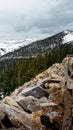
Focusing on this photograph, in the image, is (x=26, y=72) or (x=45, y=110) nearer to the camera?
(x=45, y=110)

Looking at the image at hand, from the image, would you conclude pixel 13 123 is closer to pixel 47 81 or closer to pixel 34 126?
pixel 34 126

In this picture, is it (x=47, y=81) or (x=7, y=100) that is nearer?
(x=7, y=100)

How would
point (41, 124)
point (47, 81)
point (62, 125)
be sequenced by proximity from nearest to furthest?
point (62, 125) → point (41, 124) → point (47, 81)

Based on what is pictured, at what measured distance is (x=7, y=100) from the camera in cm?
4650

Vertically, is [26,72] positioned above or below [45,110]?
below

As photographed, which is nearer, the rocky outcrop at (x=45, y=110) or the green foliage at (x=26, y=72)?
the rocky outcrop at (x=45, y=110)

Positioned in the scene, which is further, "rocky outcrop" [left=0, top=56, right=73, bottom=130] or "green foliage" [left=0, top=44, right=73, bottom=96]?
"green foliage" [left=0, top=44, right=73, bottom=96]

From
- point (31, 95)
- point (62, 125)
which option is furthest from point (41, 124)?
point (31, 95)

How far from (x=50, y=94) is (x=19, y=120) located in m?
6.45

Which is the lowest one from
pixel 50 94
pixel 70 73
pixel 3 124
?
pixel 3 124

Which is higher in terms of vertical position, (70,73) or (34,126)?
(70,73)

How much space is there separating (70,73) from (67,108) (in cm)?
402

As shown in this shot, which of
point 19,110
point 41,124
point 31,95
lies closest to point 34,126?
point 41,124

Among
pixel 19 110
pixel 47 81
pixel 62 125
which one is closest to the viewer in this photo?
pixel 62 125
